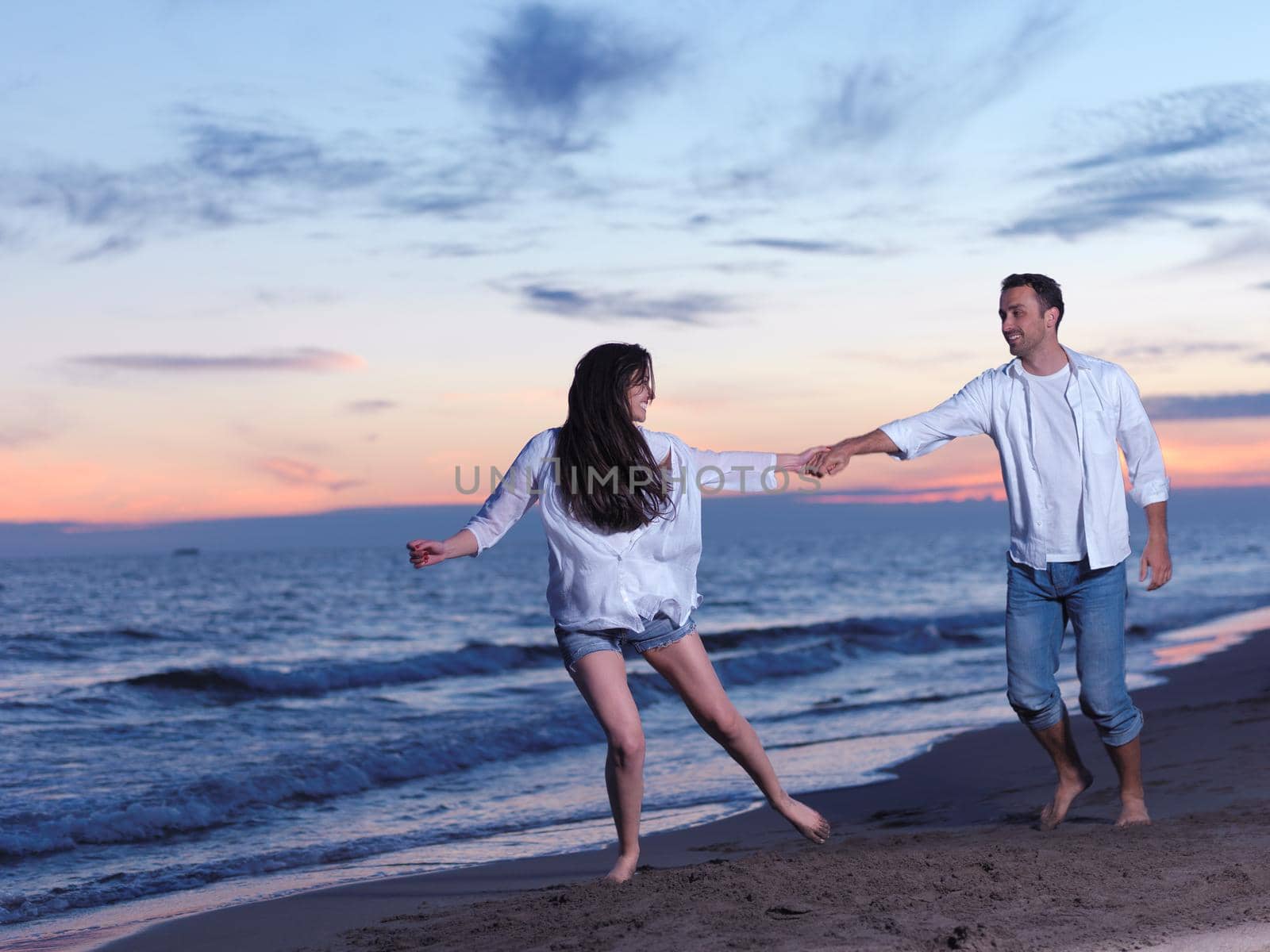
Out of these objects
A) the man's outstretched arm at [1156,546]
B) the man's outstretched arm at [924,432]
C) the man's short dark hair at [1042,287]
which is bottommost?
the man's outstretched arm at [1156,546]

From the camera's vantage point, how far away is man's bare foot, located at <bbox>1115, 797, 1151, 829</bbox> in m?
4.90

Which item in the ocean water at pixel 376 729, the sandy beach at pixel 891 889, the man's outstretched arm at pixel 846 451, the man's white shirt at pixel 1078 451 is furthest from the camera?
the ocean water at pixel 376 729

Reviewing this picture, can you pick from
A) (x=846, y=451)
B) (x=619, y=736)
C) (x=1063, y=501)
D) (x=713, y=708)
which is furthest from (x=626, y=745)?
(x=1063, y=501)

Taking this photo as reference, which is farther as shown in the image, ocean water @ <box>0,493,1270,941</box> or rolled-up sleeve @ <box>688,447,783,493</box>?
ocean water @ <box>0,493,1270,941</box>

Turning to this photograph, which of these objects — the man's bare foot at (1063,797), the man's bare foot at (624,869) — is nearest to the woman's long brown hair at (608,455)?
the man's bare foot at (624,869)

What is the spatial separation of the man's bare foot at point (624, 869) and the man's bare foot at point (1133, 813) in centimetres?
204

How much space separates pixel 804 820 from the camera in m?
4.67

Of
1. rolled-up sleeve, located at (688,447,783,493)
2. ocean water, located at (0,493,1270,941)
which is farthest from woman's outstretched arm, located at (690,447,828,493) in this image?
ocean water, located at (0,493,1270,941)

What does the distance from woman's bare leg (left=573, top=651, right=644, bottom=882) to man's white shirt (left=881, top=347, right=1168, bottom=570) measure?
5.87 feet

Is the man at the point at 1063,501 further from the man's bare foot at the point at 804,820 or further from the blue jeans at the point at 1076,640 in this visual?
the man's bare foot at the point at 804,820

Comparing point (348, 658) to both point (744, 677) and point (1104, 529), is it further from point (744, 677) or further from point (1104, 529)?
point (1104, 529)

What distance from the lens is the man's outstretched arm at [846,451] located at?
16.7ft

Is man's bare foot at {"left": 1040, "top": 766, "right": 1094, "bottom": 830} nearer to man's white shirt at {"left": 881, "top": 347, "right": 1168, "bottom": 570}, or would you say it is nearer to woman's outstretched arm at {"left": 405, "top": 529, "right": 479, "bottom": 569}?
man's white shirt at {"left": 881, "top": 347, "right": 1168, "bottom": 570}

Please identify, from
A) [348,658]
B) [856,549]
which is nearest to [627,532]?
[348,658]
